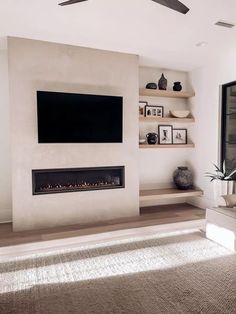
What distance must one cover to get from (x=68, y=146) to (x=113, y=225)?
1351mm

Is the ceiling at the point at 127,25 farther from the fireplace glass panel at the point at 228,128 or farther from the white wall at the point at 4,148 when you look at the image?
the white wall at the point at 4,148

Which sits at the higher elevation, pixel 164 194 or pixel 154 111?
pixel 154 111

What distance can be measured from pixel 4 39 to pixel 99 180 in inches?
95.8

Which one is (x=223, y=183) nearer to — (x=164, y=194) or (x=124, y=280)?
(x=164, y=194)

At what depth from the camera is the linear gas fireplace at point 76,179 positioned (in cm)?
362

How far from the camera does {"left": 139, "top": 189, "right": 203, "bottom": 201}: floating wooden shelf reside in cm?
424

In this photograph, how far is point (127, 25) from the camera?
2.94 m

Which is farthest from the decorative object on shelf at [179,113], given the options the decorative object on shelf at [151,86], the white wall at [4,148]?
the white wall at [4,148]

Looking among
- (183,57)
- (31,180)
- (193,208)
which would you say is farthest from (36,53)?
(193,208)

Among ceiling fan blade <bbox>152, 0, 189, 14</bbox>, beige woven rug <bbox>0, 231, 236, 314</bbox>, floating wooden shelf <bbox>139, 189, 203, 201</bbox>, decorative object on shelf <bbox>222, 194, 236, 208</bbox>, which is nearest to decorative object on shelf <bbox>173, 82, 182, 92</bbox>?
floating wooden shelf <bbox>139, 189, 203, 201</bbox>

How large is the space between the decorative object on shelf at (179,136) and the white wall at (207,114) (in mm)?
191

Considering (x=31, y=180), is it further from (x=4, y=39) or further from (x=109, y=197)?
(x=4, y=39)

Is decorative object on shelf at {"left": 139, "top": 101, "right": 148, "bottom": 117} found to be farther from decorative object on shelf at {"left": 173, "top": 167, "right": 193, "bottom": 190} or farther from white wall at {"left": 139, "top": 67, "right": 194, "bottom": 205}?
decorative object on shelf at {"left": 173, "top": 167, "right": 193, "bottom": 190}

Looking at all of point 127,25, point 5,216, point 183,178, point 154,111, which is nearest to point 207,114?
point 154,111
